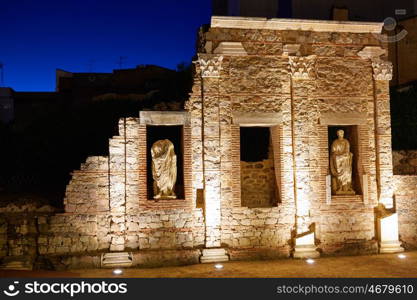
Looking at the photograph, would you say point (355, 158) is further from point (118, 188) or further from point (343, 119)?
point (118, 188)

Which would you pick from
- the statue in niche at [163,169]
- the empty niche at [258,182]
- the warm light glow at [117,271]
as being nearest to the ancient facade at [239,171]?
the statue in niche at [163,169]

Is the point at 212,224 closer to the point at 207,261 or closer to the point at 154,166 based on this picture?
the point at 207,261

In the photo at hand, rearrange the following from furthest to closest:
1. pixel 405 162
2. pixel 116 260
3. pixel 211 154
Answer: pixel 405 162
pixel 211 154
pixel 116 260

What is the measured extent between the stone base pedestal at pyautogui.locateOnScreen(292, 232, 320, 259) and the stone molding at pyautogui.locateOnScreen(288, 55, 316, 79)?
414 centimetres

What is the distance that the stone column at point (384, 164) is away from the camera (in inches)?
447

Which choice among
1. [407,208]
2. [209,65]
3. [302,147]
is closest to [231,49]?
[209,65]

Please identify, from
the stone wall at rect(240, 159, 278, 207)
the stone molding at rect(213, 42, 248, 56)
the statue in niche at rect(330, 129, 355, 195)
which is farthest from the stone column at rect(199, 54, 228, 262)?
the statue in niche at rect(330, 129, 355, 195)

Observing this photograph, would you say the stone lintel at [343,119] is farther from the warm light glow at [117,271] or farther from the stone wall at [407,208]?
the warm light glow at [117,271]

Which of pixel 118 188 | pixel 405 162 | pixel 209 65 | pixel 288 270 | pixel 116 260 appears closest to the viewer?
pixel 288 270

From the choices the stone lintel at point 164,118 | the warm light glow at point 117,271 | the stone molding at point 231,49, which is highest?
the stone molding at point 231,49

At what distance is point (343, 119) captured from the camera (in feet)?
37.7

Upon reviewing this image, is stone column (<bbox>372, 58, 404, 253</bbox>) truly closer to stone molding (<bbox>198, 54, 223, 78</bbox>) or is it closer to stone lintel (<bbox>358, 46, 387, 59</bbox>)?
stone lintel (<bbox>358, 46, 387, 59</bbox>)

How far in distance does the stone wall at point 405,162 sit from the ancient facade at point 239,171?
1.70m

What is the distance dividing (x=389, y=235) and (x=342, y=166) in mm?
2212
